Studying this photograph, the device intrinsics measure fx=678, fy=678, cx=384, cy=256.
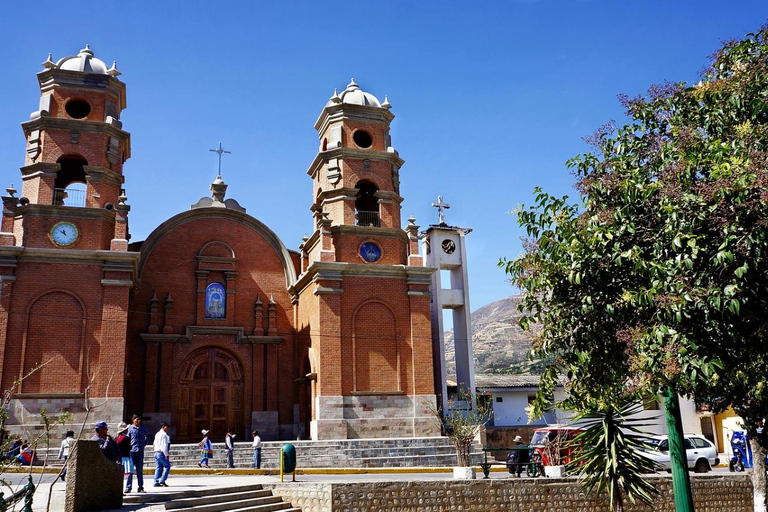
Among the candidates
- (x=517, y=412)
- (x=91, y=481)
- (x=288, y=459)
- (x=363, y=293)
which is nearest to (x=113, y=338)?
(x=363, y=293)

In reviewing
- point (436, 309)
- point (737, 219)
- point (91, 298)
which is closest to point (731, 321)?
point (737, 219)

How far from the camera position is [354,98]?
94.9ft

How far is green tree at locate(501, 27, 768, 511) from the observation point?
772 cm

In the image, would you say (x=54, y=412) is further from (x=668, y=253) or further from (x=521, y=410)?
(x=521, y=410)

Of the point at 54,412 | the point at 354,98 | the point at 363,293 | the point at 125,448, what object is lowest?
the point at 125,448

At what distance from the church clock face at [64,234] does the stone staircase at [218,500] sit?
45.2ft

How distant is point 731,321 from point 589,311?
1.83 metres

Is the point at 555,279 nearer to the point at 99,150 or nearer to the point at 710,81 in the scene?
the point at 710,81

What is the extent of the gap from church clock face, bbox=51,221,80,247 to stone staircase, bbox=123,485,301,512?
13.8m

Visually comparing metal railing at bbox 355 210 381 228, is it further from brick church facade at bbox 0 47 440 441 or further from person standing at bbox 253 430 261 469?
person standing at bbox 253 430 261 469

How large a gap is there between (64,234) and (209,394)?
27.3ft

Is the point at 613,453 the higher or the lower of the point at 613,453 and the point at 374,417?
the lower

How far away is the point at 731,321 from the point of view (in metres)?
7.98

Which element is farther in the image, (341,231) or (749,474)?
(341,231)
